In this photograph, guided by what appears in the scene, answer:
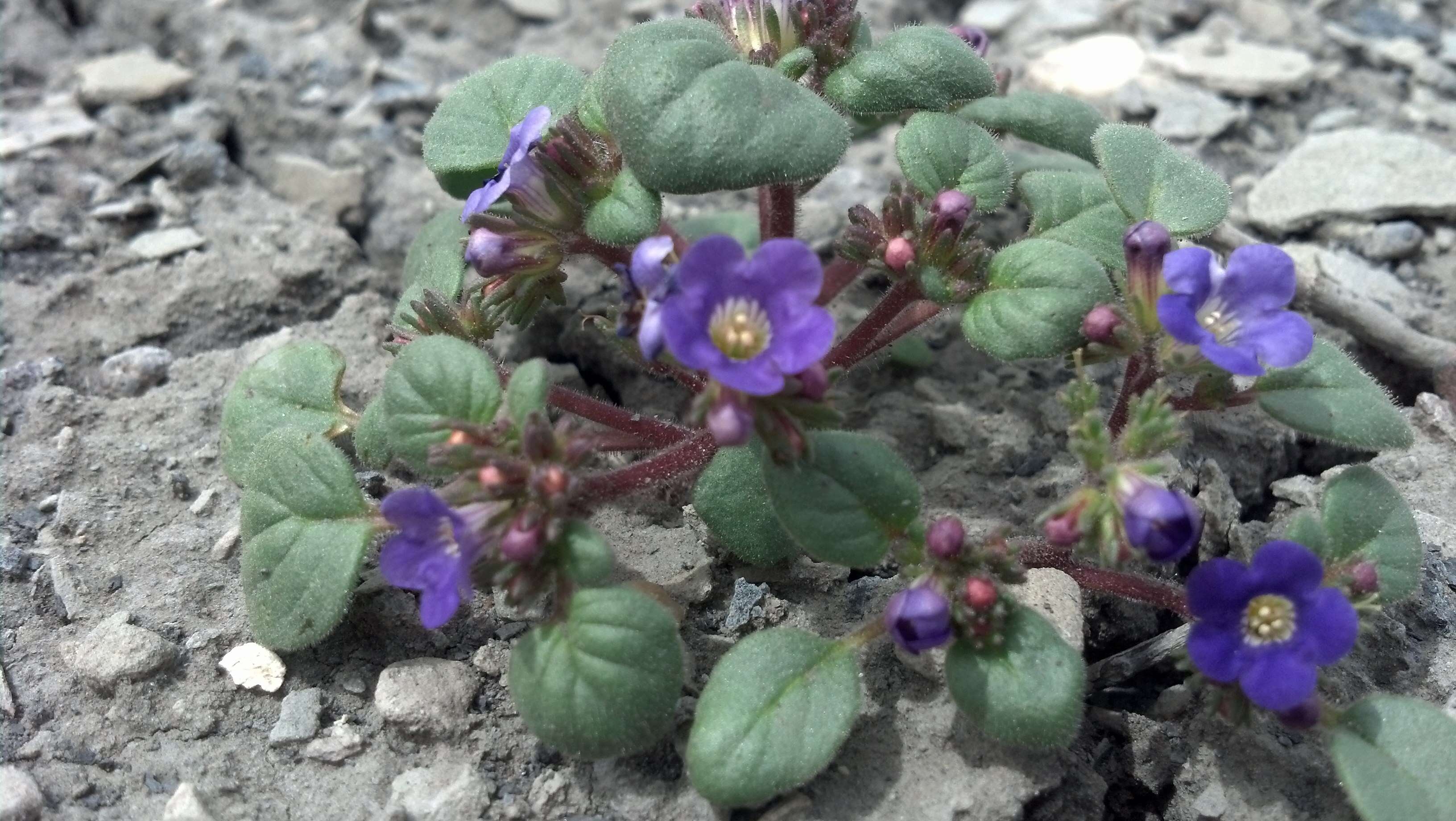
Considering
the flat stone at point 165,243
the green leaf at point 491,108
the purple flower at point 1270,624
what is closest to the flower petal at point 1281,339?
the purple flower at point 1270,624

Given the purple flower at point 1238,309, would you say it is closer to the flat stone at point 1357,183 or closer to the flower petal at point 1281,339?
the flower petal at point 1281,339

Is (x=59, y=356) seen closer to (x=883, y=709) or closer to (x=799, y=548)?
(x=799, y=548)

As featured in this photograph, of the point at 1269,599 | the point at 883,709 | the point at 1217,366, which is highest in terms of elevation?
the point at 1217,366

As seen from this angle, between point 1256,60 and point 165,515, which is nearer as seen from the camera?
point 165,515

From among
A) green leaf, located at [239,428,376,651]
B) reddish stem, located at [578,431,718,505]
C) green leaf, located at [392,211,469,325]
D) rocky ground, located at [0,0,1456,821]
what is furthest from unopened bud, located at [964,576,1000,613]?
green leaf, located at [392,211,469,325]

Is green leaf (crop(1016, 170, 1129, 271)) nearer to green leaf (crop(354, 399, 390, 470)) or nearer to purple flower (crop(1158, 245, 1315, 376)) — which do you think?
purple flower (crop(1158, 245, 1315, 376))

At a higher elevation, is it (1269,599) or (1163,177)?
(1163,177)

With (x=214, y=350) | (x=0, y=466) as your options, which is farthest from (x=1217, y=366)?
(x=0, y=466)
